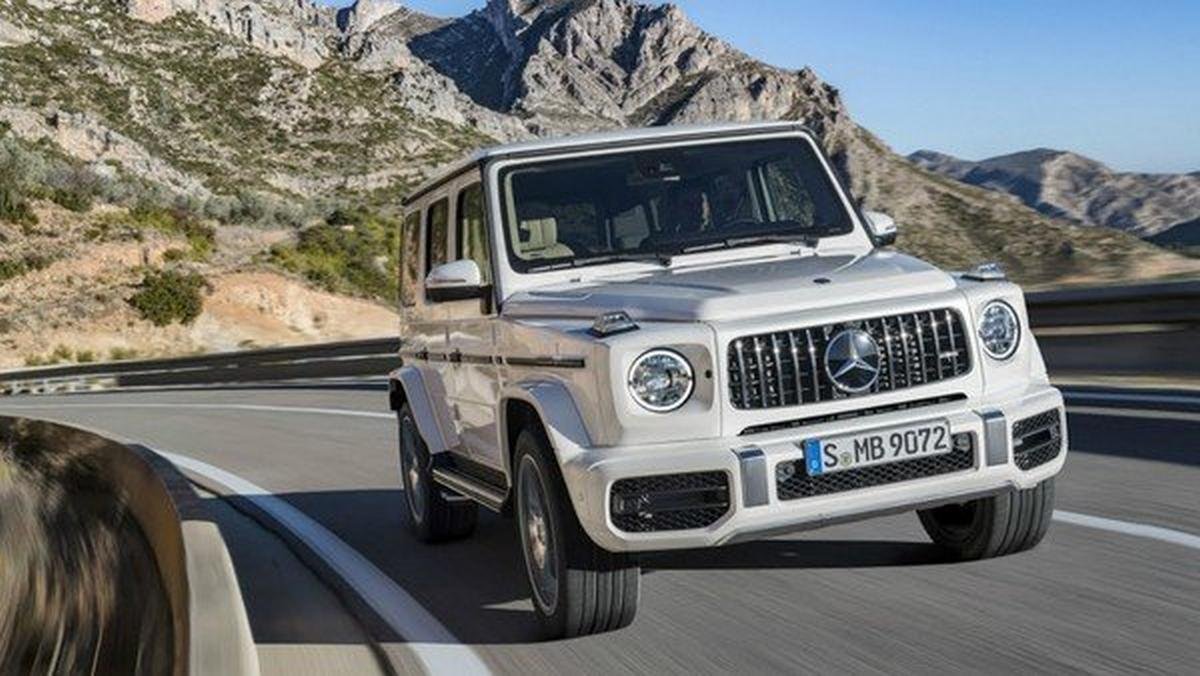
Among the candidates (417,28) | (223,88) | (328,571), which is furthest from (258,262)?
(417,28)

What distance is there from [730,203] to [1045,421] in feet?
5.66

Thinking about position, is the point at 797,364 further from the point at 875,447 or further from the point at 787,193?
the point at 787,193

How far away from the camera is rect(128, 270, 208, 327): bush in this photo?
45.1 m

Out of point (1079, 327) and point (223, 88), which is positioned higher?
point (223, 88)

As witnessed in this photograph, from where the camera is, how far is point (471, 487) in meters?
6.55

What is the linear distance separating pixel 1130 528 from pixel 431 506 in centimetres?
345

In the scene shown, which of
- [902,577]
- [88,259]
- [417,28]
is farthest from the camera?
[417,28]

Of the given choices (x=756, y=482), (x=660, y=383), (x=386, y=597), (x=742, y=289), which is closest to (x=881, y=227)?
(x=742, y=289)

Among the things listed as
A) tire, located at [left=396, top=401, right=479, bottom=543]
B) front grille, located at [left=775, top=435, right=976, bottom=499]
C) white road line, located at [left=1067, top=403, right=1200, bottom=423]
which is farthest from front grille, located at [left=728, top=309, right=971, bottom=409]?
white road line, located at [left=1067, top=403, right=1200, bottom=423]

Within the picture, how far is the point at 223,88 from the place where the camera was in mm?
87125

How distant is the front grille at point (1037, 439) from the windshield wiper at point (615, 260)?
5.31 feet

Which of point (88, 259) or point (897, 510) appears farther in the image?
point (88, 259)

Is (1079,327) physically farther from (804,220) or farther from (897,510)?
(897,510)

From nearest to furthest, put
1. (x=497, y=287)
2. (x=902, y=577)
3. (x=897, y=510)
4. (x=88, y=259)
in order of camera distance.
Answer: (x=897, y=510) → (x=902, y=577) → (x=497, y=287) → (x=88, y=259)
